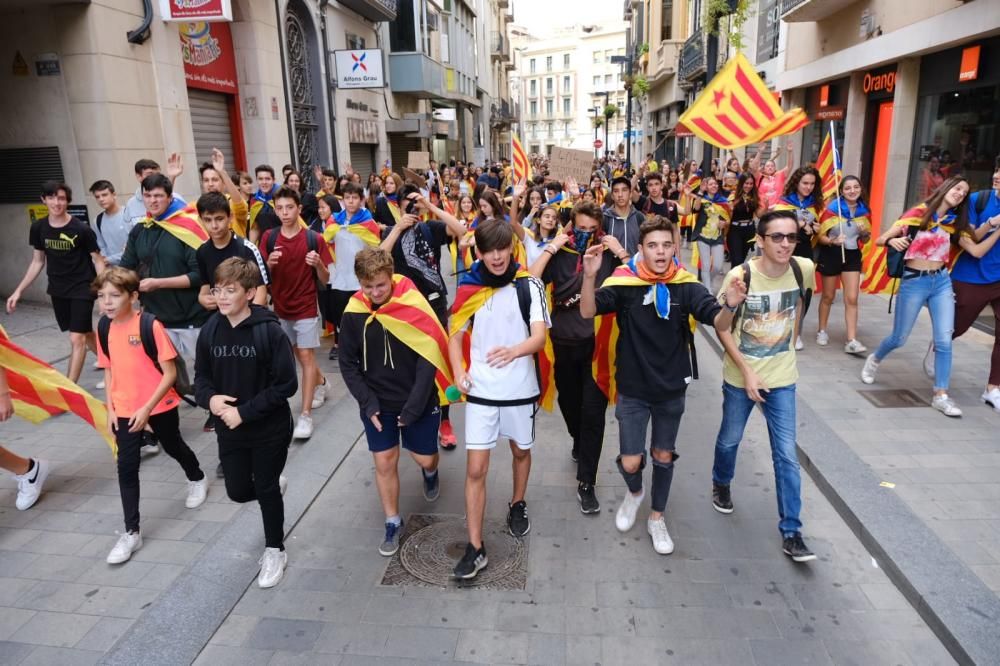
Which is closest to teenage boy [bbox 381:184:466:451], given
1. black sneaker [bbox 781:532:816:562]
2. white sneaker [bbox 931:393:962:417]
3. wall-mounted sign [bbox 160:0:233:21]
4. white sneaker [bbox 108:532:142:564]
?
white sneaker [bbox 108:532:142:564]

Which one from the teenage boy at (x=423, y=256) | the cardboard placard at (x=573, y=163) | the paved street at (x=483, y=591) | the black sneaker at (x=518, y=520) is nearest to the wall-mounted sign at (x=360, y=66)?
the cardboard placard at (x=573, y=163)

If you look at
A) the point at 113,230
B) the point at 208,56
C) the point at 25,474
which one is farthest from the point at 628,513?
the point at 208,56

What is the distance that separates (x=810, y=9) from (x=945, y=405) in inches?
466

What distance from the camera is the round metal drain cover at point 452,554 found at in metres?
3.79

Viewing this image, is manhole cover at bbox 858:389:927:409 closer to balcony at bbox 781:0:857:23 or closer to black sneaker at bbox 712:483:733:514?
black sneaker at bbox 712:483:733:514

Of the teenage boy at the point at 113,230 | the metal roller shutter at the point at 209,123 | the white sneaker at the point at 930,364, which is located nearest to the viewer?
the white sneaker at the point at 930,364

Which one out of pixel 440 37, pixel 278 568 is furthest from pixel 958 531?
pixel 440 37

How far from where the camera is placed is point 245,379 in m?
3.52

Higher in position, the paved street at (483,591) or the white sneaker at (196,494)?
the white sneaker at (196,494)

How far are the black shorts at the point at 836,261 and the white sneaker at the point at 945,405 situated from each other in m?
1.92

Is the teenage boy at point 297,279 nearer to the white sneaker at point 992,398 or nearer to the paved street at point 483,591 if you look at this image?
the paved street at point 483,591

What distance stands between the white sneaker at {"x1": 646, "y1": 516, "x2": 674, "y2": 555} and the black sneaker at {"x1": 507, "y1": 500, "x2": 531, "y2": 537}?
747 mm

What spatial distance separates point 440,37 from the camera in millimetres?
30641

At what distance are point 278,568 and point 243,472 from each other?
0.60 metres
